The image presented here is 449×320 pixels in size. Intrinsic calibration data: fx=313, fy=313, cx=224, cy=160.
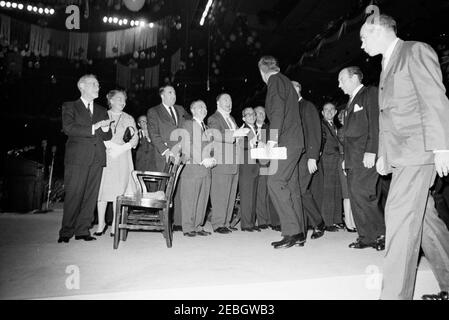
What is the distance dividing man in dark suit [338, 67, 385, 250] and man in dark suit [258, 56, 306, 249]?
19.1 inches

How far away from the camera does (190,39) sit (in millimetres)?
8461

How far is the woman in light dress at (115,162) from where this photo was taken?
3471 mm

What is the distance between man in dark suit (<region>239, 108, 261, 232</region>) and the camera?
3.95m

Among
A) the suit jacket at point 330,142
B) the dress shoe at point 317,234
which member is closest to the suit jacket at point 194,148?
the dress shoe at point 317,234

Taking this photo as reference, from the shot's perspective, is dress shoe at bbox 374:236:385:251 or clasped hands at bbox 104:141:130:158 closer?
dress shoe at bbox 374:236:385:251

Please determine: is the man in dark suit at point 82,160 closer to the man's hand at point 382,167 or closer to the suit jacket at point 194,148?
the suit jacket at point 194,148

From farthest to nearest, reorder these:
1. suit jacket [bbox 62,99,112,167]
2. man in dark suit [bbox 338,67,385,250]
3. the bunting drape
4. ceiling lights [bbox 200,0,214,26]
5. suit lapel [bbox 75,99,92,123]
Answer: the bunting drape
ceiling lights [bbox 200,0,214,26]
suit lapel [bbox 75,99,92,123]
suit jacket [bbox 62,99,112,167]
man in dark suit [bbox 338,67,385,250]

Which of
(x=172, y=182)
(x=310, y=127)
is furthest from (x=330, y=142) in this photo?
(x=172, y=182)

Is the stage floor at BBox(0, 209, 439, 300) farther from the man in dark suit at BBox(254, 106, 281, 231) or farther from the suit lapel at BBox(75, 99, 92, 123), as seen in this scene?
the suit lapel at BBox(75, 99, 92, 123)

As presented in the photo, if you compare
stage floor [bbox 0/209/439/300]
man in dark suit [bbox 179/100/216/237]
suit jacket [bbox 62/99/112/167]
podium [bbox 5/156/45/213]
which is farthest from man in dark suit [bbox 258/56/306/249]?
podium [bbox 5/156/45/213]

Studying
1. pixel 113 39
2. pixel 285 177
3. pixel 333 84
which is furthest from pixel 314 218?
pixel 113 39

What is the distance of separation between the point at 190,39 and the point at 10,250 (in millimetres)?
7106

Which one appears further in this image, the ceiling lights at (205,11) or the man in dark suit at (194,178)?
the ceiling lights at (205,11)
